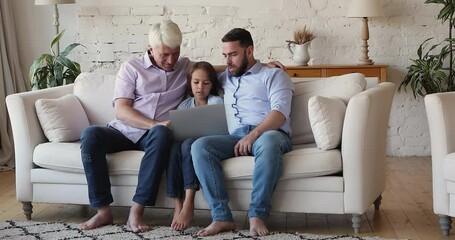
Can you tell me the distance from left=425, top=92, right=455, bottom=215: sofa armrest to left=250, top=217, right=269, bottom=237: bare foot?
87 cm

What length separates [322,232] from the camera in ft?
13.1

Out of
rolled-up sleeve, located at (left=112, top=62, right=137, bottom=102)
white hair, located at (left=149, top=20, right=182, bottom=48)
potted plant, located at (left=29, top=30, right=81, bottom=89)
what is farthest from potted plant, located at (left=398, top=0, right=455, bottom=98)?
potted plant, located at (left=29, top=30, right=81, bottom=89)

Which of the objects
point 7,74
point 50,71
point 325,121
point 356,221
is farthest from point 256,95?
point 7,74

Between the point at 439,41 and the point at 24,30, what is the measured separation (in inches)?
135

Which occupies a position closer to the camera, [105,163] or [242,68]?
[105,163]

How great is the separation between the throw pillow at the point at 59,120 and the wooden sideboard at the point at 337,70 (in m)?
2.08

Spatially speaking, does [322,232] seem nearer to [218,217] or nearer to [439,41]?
[218,217]

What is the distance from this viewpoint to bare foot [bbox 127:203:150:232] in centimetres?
400

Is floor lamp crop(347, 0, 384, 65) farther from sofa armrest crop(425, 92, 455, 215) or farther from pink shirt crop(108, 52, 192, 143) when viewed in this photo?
sofa armrest crop(425, 92, 455, 215)

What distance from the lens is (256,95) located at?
4219 mm

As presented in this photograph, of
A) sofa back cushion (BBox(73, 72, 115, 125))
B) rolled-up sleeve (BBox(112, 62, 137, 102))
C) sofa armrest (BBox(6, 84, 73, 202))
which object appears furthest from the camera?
sofa back cushion (BBox(73, 72, 115, 125))

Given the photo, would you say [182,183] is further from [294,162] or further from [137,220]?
[294,162]

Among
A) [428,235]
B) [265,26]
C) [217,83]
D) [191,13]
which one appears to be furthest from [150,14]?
[428,235]

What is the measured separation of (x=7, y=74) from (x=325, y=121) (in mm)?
3151
